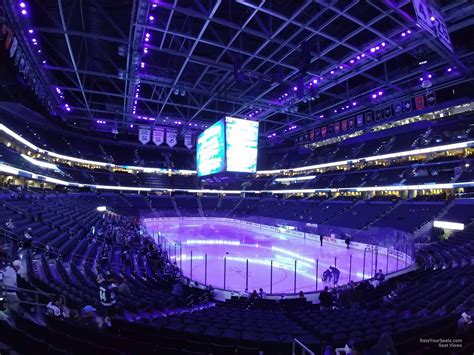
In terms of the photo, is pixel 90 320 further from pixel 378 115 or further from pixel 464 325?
pixel 378 115

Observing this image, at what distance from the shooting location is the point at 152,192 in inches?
1957

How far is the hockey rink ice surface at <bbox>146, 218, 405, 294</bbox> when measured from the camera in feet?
46.0

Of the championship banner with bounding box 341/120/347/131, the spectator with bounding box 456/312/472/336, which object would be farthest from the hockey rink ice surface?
the championship banner with bounding box 341/120/347/131

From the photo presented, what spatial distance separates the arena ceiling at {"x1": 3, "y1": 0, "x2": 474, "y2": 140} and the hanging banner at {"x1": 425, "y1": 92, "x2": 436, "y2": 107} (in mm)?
929

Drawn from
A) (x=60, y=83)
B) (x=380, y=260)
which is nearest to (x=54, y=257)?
(x=380, y=260)

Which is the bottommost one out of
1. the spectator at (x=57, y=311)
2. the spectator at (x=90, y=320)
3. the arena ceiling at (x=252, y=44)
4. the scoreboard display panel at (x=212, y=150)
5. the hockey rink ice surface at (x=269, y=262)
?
the hockey rink ice surface at (x=269, y=262)

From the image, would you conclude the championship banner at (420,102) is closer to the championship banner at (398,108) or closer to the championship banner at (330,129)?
the championship banner at (398,108)

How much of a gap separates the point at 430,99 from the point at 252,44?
42.9 feet

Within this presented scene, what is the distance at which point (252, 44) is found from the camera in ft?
60.6

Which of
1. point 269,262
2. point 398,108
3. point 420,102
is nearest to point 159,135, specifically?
point 269,262

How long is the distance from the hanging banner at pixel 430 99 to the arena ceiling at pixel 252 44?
929 millimetres

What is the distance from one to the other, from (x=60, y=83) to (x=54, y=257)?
797 inches

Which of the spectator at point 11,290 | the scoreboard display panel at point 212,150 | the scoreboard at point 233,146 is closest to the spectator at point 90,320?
the spectator at point 11,290

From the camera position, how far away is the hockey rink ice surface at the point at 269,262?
552 inches
